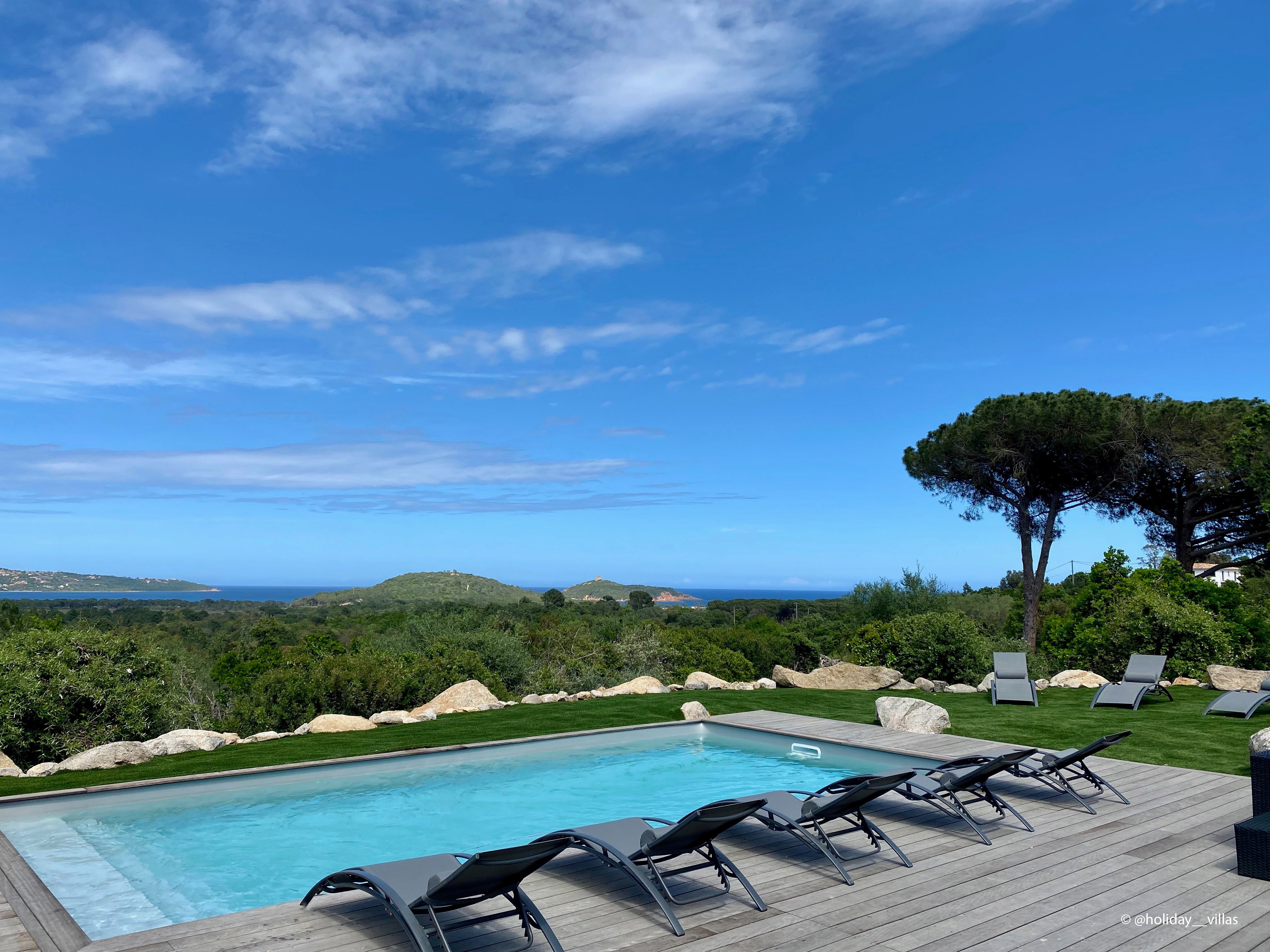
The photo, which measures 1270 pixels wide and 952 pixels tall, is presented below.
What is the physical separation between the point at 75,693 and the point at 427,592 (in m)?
66.5

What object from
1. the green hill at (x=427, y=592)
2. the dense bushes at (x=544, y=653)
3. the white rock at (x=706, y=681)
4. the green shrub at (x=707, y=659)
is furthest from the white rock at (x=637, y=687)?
the green hill at (x=427, y=592)

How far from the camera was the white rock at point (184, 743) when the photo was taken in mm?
10008

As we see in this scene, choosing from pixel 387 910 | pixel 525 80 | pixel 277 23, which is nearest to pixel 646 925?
pixel 387 910

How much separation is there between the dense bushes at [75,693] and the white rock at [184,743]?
69 centimetres

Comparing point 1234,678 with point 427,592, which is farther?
point 427,592

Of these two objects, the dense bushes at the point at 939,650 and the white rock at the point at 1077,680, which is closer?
the white rock at the point at 1077,680

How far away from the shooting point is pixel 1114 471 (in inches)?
798

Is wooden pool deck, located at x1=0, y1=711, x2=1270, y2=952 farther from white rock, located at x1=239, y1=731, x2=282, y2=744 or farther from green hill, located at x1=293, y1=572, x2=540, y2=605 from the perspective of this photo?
green hill, located at x1=293, y1=572, x2=540, y2=605

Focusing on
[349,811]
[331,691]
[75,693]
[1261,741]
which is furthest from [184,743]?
[1261,741]

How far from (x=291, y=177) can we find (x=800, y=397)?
2449 centimetres

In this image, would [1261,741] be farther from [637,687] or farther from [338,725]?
[338,725]

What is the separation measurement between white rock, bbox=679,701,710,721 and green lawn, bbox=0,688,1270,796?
0.23 metres

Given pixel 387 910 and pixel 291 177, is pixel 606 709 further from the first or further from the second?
pixel 291 177

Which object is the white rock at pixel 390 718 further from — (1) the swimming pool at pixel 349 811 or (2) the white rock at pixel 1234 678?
(2) the white rock at pixel 1234 678
